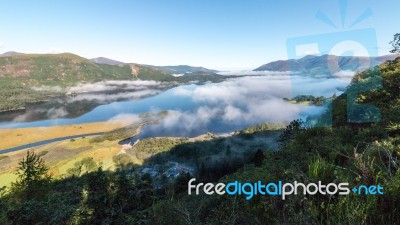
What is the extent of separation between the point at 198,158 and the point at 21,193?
411ft

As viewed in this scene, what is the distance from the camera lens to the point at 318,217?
12.5 feet

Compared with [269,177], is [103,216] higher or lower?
lower

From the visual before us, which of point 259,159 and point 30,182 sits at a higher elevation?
point 30,182

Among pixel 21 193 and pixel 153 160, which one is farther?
pixel 153 160

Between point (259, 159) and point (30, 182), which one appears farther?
point (259, 159)

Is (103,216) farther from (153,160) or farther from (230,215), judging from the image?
(153,160)

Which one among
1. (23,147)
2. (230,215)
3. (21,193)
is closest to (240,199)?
(230,215)

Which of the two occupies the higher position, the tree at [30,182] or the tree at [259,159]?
the tree at [30,182]

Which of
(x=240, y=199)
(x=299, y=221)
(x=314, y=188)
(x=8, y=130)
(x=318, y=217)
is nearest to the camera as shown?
(x=299, y=221)

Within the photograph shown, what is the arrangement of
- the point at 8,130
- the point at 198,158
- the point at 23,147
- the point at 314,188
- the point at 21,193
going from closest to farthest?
the point at 314,188 → the point at 21,193 → the point at 198,158 → the point at 23,147 → the point at 8,130

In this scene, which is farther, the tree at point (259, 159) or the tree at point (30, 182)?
the tree at point (259, 159)

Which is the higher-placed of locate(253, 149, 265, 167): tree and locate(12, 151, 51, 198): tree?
locate(12, 151, 51, 198): tree

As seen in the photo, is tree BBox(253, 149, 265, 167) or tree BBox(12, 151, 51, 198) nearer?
tree BBox(12, 151, 51, 198)

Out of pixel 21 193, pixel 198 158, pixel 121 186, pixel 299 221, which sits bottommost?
pixel 198 158
